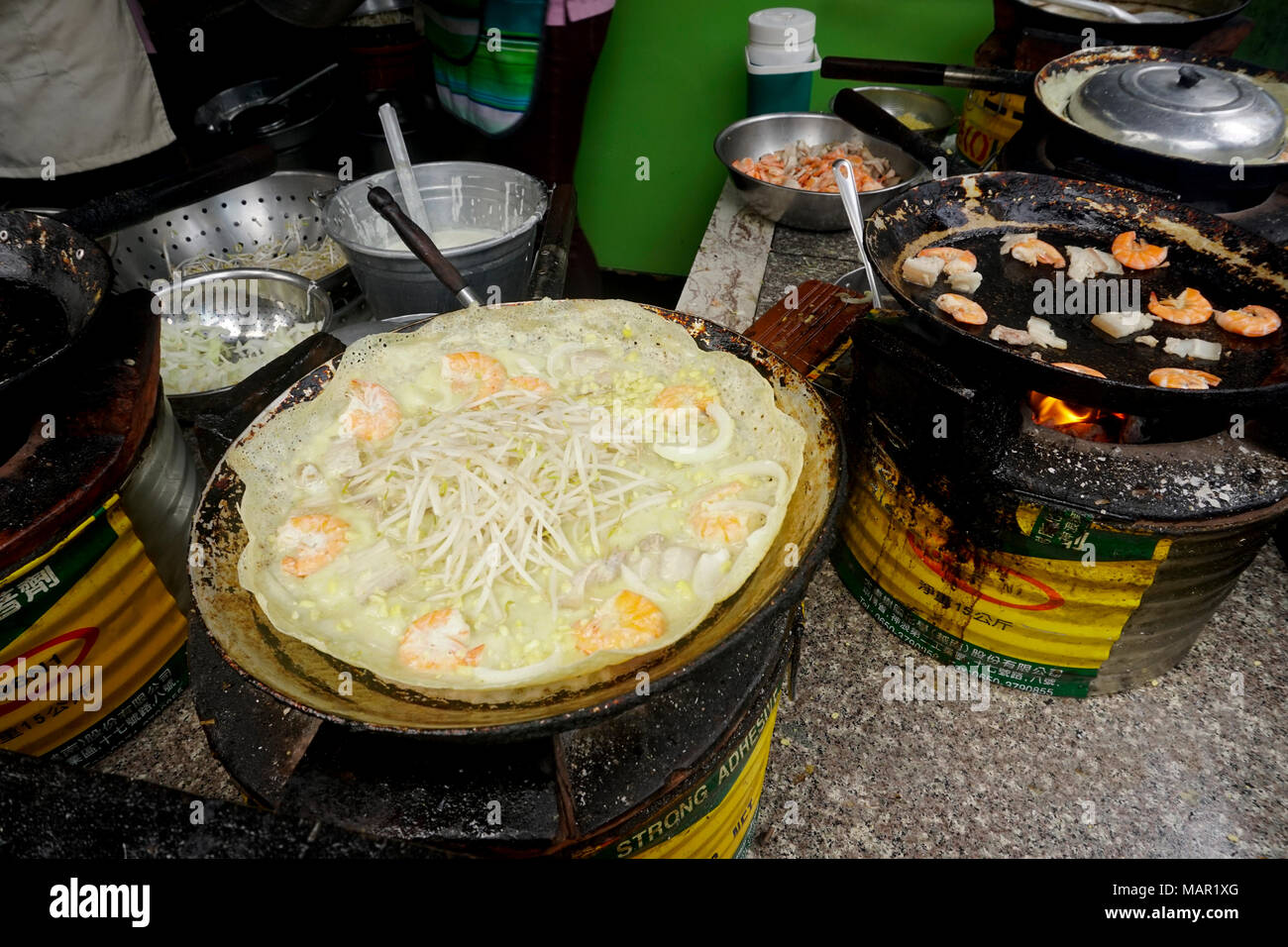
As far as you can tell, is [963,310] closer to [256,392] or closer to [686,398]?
[686,398]

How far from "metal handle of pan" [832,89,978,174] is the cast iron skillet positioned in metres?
2.77

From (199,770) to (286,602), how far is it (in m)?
1.28

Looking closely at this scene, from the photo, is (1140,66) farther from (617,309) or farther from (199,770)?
(199,770)

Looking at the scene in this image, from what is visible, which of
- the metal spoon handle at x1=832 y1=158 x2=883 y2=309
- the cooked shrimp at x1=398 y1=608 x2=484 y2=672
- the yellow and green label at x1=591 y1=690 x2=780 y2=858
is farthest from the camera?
the metal spoon handle at x1=832 y1=158 x2=883 y2=309

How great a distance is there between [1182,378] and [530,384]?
174cm

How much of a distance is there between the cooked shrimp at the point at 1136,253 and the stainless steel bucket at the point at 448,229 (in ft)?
7.05

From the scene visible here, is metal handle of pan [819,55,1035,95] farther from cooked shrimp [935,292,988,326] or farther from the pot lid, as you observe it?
cooked shrimp [935,292,988,326]

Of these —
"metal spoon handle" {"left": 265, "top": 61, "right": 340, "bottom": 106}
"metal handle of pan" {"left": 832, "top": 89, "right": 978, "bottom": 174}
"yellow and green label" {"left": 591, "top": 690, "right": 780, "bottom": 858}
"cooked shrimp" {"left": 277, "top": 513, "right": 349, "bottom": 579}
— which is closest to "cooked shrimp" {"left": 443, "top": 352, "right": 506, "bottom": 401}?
"cooked shrimp" {"left": 277, "top": 513, "right": 349, "bottom": 579}

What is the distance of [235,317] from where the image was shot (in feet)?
11.8

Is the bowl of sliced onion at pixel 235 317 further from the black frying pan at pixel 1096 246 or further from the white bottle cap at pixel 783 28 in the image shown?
the white bottle cap at pixel 783 28

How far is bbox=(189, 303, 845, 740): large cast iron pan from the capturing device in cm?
125

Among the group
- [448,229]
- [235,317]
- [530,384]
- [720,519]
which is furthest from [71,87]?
[720,519]

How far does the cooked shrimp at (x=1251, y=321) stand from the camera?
7.32ft

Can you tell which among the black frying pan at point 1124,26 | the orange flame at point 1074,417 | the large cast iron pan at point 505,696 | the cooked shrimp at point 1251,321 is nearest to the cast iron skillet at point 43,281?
the large cast iron pan at point 505,696
